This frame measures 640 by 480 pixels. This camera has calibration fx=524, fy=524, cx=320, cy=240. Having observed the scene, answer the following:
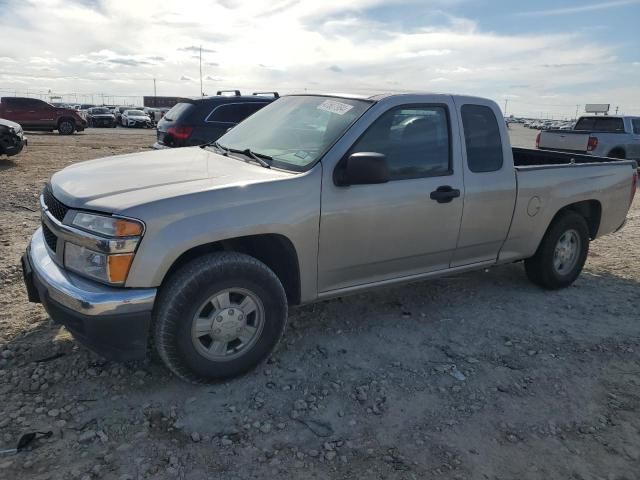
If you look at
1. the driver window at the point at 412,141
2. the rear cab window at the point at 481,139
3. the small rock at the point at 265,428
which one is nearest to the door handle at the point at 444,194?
the driver window at the point at 412,141

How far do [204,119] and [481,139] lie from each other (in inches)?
256

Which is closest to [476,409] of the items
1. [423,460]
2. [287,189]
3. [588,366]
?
[423,460]

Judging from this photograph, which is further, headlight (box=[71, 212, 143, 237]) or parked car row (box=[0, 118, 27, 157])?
parked car row (box=[0, 118, 27, 157])

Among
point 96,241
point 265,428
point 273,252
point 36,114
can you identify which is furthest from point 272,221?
point 36,114

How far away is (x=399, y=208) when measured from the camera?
3.67 meters

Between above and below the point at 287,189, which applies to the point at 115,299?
below

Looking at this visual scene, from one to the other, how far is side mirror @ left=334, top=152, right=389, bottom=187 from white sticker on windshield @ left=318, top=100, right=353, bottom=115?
59 centimetres

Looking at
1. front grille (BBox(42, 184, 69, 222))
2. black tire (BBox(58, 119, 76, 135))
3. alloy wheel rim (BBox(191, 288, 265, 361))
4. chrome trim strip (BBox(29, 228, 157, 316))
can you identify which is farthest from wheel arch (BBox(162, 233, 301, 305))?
black tire (BBox(58, 119, 76, 135))

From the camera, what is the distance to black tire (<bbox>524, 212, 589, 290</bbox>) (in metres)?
4.89

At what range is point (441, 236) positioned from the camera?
3.98m

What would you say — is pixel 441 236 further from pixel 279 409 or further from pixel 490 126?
pixel 279 409

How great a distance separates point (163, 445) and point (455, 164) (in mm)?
2766

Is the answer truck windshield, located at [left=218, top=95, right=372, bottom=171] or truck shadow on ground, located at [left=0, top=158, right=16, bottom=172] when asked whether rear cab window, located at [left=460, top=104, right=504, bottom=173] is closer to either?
truck windshield, located at [left=218, top=95, right=372, bottom=171]

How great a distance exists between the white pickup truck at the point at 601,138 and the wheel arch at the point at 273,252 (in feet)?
37.0
